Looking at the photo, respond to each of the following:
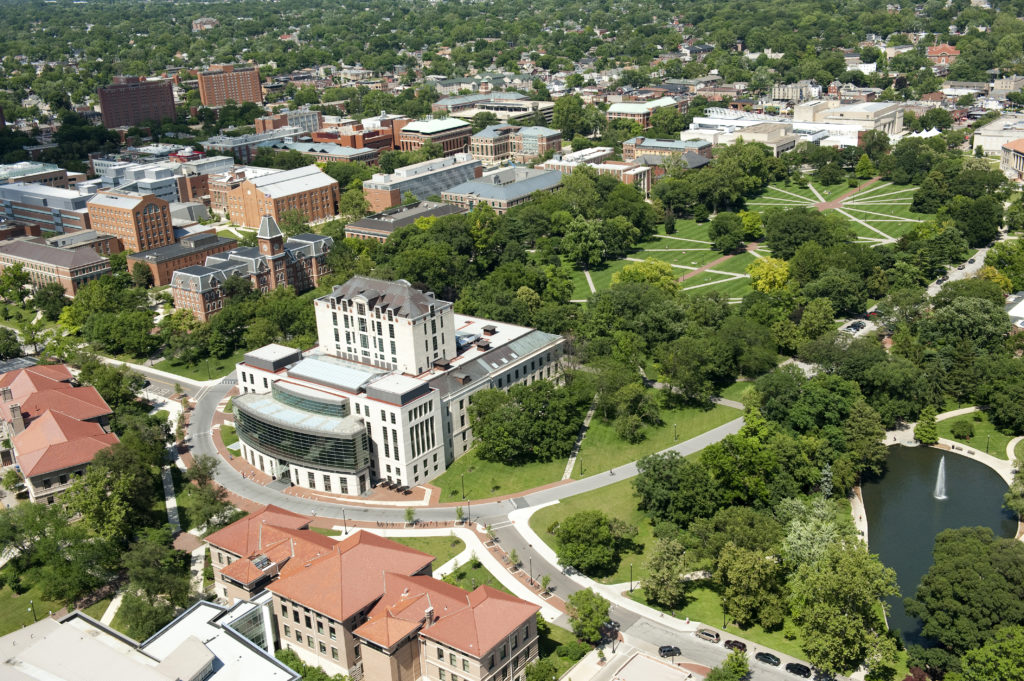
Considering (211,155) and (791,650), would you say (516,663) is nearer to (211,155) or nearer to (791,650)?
(791,650)

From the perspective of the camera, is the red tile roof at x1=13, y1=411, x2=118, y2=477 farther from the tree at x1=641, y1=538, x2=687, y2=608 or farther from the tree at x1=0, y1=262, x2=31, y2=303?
the tree at x1=0, y1=262, x2=31, y2=303

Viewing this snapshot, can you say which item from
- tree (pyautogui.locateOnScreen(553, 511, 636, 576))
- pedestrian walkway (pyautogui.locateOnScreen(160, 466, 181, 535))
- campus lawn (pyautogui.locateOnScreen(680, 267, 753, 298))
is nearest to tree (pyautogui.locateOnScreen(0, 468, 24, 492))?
pedestrian walkway (pyautogui.locateOnScreen(160, 466, 181, 535))

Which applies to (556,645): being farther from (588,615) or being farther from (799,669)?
(799,669)

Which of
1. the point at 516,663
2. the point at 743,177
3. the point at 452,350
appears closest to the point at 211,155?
the point at 743,177

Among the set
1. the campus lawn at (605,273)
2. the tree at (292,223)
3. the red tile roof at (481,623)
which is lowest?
the campus lawn at (605,273)

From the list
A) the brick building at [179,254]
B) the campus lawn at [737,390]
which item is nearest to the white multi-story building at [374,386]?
the campus lawn at [737,390]

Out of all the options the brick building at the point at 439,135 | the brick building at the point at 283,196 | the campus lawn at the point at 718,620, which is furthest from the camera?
the brick building at the point at 439,135

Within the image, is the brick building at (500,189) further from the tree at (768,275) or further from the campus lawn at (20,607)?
the campus lawn at (20,607)
